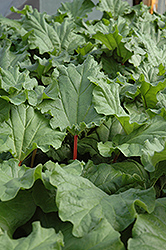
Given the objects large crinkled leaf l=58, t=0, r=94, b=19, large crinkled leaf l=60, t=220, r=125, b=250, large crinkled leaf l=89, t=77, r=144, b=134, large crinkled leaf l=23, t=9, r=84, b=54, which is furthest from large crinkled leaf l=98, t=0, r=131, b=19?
large crinkled leaf l=60, t=220, r=125, b=250

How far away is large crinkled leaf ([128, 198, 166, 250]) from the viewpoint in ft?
1.97

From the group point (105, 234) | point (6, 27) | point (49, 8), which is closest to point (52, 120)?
point (105, 234)

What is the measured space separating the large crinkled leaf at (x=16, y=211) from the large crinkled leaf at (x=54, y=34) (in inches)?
38.4

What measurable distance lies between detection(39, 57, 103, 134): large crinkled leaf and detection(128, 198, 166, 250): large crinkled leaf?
362mm

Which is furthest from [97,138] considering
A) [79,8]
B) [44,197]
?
[79,8]

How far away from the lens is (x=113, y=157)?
3.45 feet

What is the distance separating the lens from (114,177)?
2.74 ft

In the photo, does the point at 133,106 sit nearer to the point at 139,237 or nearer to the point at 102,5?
the point at 139,237

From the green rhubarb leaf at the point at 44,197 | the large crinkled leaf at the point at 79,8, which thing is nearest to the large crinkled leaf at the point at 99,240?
the green rhubarb leaf at the point at 44,197

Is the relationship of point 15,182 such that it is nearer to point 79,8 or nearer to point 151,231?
point 151,231

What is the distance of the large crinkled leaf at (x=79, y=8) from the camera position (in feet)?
6.41

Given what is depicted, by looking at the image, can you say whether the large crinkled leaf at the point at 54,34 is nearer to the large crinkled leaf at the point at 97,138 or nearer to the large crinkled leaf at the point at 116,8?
the large crinkled leaf at the point at 116,8

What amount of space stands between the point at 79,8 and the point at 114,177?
4.88 ft

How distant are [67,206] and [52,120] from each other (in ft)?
1.34
